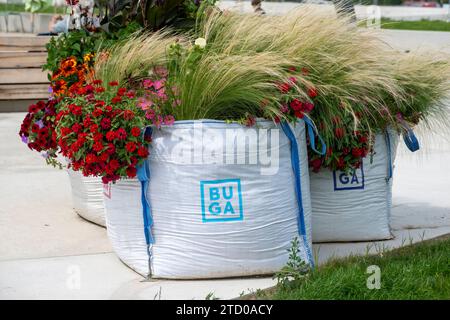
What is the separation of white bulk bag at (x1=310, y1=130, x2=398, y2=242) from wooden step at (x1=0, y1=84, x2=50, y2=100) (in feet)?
19.7

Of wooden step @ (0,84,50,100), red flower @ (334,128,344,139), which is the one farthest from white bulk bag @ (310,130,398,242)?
wooden step @ (0,84,50,100)

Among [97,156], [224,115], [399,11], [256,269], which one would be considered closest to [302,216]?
[256,269]

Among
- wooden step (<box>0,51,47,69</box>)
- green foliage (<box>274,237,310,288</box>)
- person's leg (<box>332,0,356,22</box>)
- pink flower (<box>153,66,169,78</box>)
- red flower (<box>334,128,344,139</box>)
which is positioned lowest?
green foliage (<box>274,237,310,288</box>)

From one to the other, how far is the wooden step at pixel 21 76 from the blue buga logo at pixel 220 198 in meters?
6.51

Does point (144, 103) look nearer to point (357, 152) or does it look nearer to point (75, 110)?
point (75, 110)

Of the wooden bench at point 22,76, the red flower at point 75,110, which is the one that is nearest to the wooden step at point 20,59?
the wooden bench at point 22,76

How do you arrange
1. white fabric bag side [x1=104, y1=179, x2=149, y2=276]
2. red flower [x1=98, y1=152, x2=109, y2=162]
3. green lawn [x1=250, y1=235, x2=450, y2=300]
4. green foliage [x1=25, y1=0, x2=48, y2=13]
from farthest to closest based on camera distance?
green foliage [x1=25, y1=0, x2=48, y2=13] → white fabric bag side [x1=104, y1=179, x2=149, y2=276] → red flower [x1=98, y1=152, x2=109, y2=162] → green lawn [x1=250, y1=235, x2=450, y2=300]

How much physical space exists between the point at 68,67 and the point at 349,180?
Answer: 1.84 metres

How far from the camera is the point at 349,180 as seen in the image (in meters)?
5.25

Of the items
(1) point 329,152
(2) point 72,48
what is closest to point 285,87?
(1) point 329,152

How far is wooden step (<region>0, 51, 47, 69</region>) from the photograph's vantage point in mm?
10461

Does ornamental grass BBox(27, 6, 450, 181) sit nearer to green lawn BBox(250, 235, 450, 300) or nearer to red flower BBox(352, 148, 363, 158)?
red flower BBox(352, 148, 363, 158)
